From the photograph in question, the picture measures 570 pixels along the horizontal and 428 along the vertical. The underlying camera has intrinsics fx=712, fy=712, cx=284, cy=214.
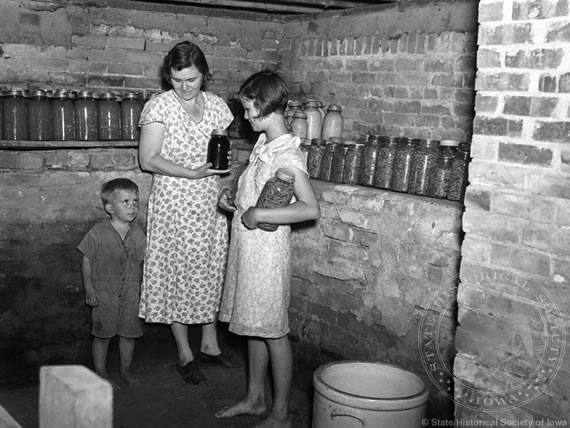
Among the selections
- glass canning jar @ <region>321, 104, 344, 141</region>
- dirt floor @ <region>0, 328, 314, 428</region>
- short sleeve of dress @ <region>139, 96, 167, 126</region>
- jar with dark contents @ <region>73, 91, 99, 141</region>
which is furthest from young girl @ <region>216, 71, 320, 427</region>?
glass canning jar @ <region>321, 104, 344, 141</region>

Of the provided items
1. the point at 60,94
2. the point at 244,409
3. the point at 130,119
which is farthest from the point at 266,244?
the point at 60,94

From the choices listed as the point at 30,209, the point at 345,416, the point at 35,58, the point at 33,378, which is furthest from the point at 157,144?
the point at 345,416

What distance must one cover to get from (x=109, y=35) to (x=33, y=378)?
2.28m

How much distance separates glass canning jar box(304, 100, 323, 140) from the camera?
4.83m

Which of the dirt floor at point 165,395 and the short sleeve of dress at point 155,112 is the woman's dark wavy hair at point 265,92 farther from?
the dirt floor at point 165,395

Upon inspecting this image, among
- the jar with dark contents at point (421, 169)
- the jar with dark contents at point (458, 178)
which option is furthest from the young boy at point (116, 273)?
the jar with dark contents at point (458, 178)

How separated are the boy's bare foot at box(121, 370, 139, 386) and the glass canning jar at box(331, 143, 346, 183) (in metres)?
1.68

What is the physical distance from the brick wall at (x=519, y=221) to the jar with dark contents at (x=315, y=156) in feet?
5.98

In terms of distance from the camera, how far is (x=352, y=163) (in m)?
4.14

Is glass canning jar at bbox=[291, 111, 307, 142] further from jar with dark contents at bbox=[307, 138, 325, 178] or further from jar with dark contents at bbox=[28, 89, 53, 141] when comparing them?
jar with dark contents at bbox=[28, 89, 53, 141]

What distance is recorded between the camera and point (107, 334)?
4.18 meters

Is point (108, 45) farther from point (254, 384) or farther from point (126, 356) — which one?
point (254, 384)

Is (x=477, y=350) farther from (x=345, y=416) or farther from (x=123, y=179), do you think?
(x=123, y=179)

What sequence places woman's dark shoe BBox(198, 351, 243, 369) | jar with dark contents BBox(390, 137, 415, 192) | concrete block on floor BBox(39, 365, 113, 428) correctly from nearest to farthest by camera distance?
concrete block on floor BBox(39, 365, 113, 428)
jar with dark contents BBox(390, 137, 415, 192)
woman's dark shoe BBox(198, 351, 243, 369)
